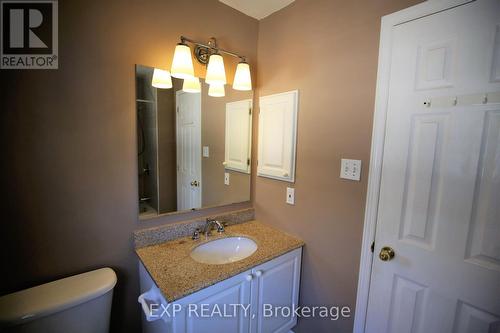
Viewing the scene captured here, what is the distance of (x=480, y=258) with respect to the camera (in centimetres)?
87

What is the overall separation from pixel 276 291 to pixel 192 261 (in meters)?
0.61

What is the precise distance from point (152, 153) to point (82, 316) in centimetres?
89

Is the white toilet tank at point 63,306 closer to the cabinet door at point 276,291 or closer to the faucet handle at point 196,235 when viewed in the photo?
the faucet handle at point 196,235

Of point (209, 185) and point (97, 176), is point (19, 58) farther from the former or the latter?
point (209, 185)

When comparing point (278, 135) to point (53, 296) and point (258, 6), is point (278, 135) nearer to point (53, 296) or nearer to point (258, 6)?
point (258, 6)

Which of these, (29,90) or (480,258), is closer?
(480,258)

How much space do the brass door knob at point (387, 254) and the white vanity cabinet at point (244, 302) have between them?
0.54 meters

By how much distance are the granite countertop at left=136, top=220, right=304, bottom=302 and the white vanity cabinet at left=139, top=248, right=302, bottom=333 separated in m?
0.05

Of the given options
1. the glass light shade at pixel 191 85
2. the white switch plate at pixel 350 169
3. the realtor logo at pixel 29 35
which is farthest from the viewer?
the glass light shade at pixel 191 85

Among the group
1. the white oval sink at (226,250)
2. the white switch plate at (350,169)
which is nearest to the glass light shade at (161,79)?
the white oval sink at (226,250)

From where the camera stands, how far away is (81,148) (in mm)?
1129

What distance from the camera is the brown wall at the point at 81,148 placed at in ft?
3.28

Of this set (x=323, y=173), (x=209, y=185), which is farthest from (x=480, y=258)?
(x=209, y=185)

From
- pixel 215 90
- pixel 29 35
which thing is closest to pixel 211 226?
pixel 215 90
